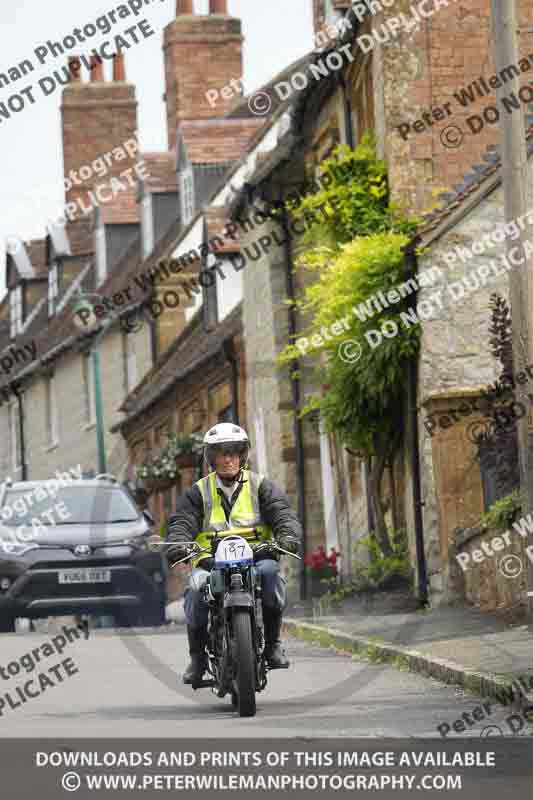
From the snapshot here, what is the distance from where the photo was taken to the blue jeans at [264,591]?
10.8 metres

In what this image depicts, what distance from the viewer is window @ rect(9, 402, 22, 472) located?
5669 cm

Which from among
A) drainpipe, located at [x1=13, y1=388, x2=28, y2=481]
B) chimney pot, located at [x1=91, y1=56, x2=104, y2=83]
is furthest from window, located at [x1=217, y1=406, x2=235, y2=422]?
drainpipe, located at [x1=13, y1=388, x2=28, y2=481]

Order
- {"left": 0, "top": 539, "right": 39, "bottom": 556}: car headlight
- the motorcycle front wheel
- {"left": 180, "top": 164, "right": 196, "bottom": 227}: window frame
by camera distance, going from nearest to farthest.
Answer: the motorcycle front wheel → {"left": 0, "top": 539, "right": 39, "bottom": 556}: car headlight → {"left": 180, "top": 164, "right": 196, "bottom": 227}: window frame

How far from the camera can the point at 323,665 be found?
1438 centimetres

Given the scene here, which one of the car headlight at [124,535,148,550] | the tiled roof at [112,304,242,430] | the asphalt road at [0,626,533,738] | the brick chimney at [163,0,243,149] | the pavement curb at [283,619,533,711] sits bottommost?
the asphalt road at [0,626,533,738]

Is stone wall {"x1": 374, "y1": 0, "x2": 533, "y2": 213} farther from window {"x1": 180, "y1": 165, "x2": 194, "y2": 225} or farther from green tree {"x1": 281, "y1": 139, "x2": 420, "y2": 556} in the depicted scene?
window {"x1": 180, "y1": 165, "x2": 194, "y2": 225}

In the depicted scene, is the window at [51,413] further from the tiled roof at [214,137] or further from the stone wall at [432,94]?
the stone wall at [432,94]

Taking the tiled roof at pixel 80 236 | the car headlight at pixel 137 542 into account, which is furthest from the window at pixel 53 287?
the car headlight at pixel 137 542

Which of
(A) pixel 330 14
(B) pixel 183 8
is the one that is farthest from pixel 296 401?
(B) pixel 183 8

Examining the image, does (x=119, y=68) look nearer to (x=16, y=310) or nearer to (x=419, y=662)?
(x=16, y=310)

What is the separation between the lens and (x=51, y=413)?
53062 mm

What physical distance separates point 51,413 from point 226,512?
42.5 metres

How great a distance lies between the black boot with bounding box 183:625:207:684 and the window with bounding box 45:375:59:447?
41.4 meters

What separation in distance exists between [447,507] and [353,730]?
29.1 feet
